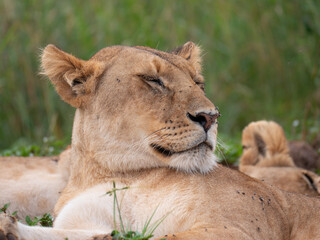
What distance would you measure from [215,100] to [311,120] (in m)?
1.38

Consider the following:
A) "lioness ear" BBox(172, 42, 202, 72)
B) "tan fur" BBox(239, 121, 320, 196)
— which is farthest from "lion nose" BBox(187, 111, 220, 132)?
"tan fur" BBox(239, 121, 320, 196)

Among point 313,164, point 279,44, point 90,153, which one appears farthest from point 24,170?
point 279,44

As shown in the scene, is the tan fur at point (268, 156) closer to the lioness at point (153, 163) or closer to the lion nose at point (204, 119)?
the lioness at point (153, 163)

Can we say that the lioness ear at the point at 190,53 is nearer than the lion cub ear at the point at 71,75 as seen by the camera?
No

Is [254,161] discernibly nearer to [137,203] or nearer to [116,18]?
[137,203]

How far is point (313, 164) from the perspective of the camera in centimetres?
623

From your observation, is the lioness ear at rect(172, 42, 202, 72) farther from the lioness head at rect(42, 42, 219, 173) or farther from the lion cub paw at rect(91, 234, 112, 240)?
the lion cub paw at rect(91, 234, 112, 240)

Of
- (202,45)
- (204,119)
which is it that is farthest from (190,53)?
(202,45)

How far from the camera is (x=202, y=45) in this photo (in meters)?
8.70

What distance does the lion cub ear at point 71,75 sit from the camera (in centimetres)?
382

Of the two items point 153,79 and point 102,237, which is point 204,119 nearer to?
point 153,79

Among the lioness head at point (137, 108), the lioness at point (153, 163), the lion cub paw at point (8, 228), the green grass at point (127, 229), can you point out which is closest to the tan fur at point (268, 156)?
the lioness at point (153, 163)

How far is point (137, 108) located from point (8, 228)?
110 cm

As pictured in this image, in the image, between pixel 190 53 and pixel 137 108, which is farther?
pixel 190 53
